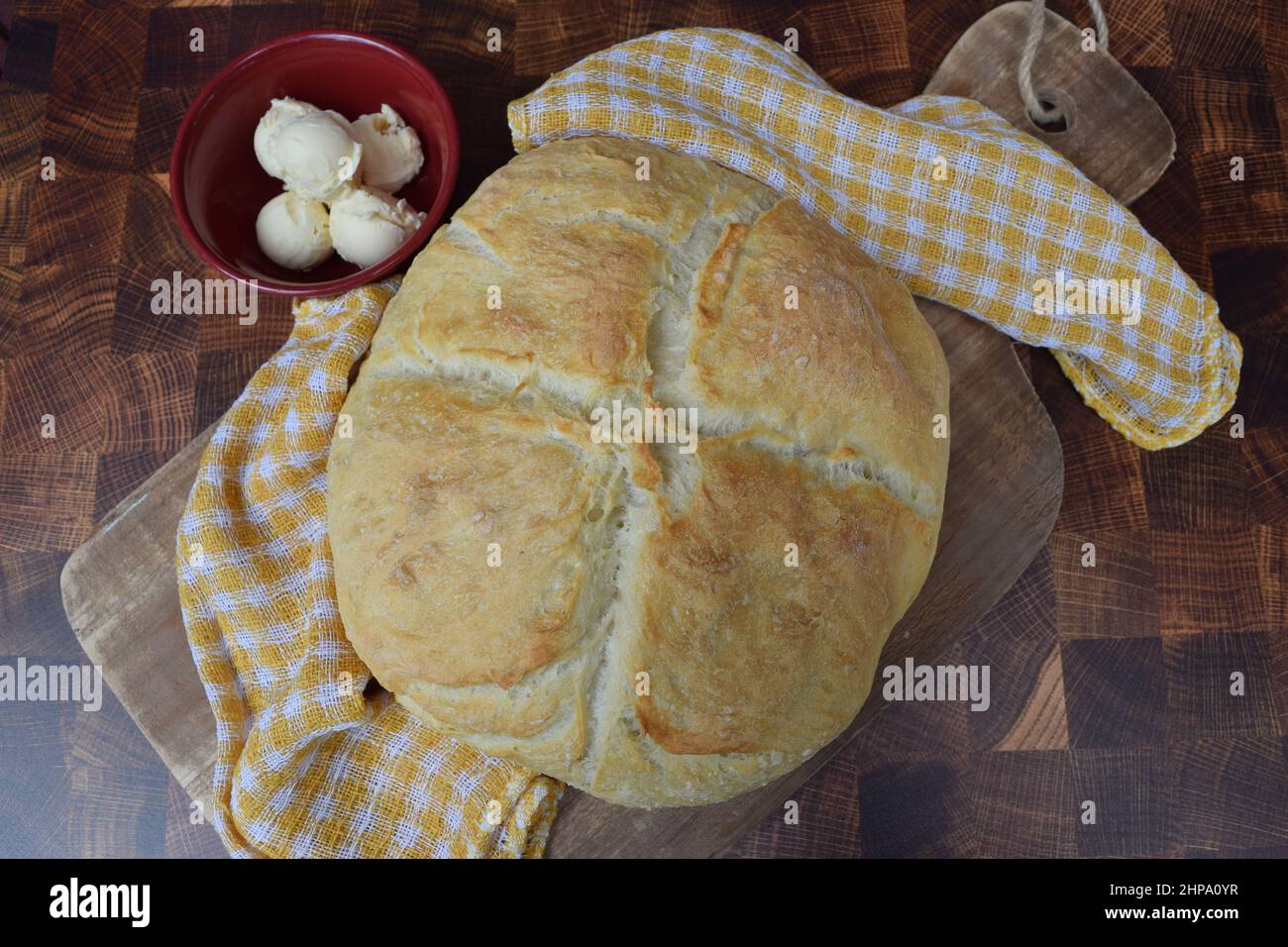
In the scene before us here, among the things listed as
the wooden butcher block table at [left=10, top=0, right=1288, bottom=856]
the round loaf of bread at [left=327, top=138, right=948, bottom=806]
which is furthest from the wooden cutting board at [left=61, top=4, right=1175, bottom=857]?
the round loaf of bread at [left=327, top=138, right=948, bottom=806]

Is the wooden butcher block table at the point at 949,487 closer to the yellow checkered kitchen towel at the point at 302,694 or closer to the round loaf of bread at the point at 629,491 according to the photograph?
the yellow checkered kitchen towel at the point at 302,694

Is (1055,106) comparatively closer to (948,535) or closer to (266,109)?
(948,535)

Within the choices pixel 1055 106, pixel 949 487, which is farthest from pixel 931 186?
pixel 949 487

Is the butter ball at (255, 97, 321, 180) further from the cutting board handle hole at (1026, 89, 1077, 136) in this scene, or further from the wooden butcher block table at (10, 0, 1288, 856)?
the cutting board handle hole at (1026, 89, 1077, 136)
